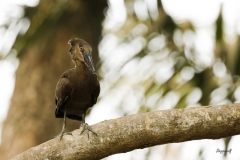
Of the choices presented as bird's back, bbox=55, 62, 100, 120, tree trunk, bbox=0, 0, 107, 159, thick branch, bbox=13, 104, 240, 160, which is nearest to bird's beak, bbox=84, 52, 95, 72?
bird's back, bbox=55, 62, 100, 120

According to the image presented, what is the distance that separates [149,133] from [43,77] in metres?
2.42

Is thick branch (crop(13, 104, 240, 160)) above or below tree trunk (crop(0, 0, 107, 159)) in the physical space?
below

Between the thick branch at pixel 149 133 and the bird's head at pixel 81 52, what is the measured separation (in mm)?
1028

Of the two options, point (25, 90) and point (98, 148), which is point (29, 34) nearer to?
point (25, 90)

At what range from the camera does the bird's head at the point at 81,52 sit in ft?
12.6

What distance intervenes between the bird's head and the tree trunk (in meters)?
0.61

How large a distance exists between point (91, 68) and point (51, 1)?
1244mm

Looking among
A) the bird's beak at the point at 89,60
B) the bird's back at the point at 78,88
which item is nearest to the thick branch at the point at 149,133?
the bird's beak at the point at 89,60

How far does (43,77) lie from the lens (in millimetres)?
5027

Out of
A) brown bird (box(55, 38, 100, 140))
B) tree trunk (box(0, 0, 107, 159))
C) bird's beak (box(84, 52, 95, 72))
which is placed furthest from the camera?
tree trunk (box(0, 0, 107, 159))

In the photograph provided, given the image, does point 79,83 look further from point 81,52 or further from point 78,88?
point 81,52

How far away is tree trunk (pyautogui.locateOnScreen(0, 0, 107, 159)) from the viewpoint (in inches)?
186

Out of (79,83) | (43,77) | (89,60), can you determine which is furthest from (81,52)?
(43,77)

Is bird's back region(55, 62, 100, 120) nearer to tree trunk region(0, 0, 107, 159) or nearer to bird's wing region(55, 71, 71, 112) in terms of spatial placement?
bird's wing region(55, 71, 71, 112)
